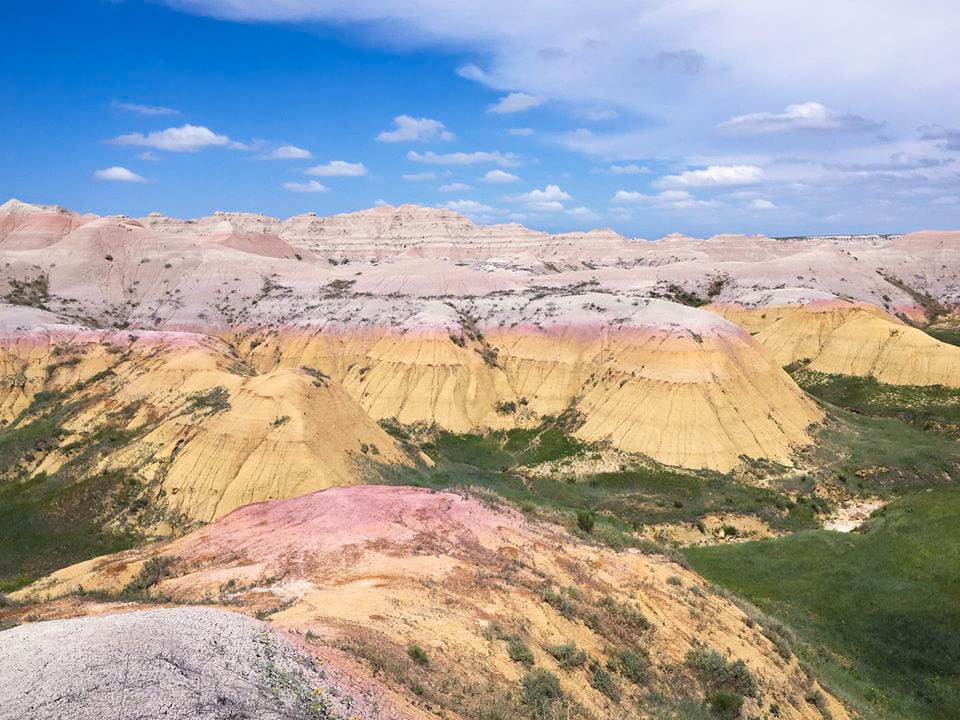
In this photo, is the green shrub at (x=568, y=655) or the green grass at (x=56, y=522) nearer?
the green shrub at (x=568, y=655)

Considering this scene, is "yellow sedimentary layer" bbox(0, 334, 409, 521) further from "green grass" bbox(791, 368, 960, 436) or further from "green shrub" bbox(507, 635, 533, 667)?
"green grass" bbox(791, 368, 960, 436)

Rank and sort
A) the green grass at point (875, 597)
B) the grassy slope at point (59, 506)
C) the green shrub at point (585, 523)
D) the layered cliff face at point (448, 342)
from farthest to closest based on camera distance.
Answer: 1. the layered cliff face at point (448, 342)
2. the grassy slope at point (59, 506)
3. the green shrub at point (585, 523)
4. the green grass at point (875, 597)

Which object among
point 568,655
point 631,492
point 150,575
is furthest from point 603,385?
point 568,655

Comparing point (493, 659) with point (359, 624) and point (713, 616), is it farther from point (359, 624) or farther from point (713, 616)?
point (713, 616)

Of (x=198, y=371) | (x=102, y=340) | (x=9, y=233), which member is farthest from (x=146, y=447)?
(x=9, y=233)

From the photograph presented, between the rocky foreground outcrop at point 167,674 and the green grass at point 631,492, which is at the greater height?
the rocky foreground outcrop at point 167,674

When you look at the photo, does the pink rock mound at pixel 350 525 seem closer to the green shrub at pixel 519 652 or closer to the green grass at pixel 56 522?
the green shrub at pixel 519 652

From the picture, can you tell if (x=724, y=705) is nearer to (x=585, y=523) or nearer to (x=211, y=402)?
(x=585, y=523)

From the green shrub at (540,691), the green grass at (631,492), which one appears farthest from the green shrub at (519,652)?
the green grass at (631,492)
